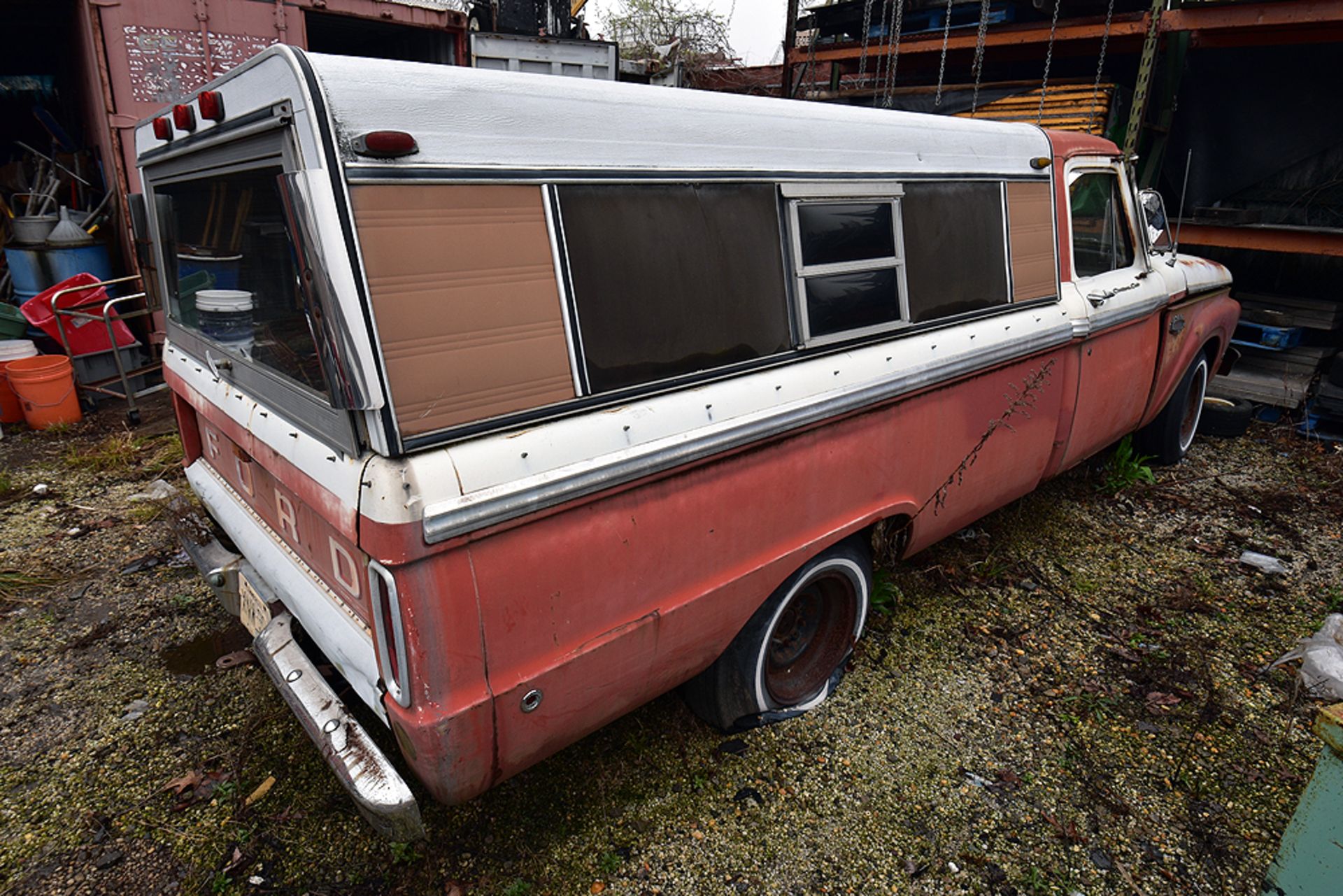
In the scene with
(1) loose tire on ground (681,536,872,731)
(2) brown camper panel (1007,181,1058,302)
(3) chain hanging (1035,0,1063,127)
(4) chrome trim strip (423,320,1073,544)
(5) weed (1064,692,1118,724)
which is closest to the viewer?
(4) chrome trim strip (423,320,1073,544)

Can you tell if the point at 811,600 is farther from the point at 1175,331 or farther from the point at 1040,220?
the point at 1175,331

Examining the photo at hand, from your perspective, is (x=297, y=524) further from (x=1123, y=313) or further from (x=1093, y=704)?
(x=1123, y=313)

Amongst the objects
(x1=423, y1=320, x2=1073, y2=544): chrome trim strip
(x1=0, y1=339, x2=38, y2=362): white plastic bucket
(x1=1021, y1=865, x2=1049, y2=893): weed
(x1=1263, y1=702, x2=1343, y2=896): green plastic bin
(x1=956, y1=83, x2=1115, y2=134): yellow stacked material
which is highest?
(x1=956, y1=83, x2=1115, y2=134): yellow stacked material

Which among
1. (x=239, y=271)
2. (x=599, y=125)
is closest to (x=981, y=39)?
(x=599, y=125)

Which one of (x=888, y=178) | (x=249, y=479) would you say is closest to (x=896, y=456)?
(x=888, y=178)

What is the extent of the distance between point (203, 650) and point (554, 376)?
2.51 metres

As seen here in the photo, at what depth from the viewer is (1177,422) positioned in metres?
5.09

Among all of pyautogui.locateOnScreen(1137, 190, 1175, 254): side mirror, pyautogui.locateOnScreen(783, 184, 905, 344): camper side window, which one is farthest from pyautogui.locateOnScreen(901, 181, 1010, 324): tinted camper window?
pyautogui.locateOnScreen(1137, 190, 1175, 254): side mirror

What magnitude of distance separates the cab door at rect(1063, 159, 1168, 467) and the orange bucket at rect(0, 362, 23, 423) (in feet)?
25.0

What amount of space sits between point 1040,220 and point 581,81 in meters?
2.51

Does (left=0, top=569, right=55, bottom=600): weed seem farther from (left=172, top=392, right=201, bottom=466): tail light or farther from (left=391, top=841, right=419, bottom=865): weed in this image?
(left=391, top=841, right=419, bottom=865): weed

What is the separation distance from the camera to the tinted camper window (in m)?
2.87

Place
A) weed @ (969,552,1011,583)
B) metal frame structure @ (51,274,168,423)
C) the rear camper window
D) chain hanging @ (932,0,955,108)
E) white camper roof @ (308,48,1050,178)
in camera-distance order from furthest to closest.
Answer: chain hanging @ (932,0,955,108) < metal frame structure @ (51,274,168,423) < weed @ (969,552,1011,583) < the rear camper window < white camper roof @ (308,48,1050,178)

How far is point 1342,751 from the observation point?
1484 millimetres
